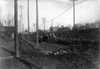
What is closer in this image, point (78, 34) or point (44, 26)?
point (78, 34)

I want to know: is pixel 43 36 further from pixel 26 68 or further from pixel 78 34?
pixel 26 68

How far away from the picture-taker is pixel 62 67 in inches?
242

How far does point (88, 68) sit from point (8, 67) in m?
2.88

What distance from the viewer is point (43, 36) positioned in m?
23.1

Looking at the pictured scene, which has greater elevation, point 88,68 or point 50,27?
point 50,27

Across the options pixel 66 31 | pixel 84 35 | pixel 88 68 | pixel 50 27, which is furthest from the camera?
pixel 50 27

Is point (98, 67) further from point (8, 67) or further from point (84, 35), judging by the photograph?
point (84, 35)

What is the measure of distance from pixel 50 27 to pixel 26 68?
16.1 m

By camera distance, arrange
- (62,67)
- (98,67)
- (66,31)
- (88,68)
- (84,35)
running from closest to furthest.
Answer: (98,67) → (88,68) → (62,67) → (84,35) → (66,31)

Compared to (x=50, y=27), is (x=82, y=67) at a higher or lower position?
lower

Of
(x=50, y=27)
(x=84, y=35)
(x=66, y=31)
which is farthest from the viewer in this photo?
(x=50, y=27)

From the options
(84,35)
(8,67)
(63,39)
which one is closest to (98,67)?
(8,67)

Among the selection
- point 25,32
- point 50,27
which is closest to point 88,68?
point 50,27

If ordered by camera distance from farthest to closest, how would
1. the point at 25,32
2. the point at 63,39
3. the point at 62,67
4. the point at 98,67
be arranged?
the point at 25,32, the point at 63,39, the point at 62,67, the point at 98,67
